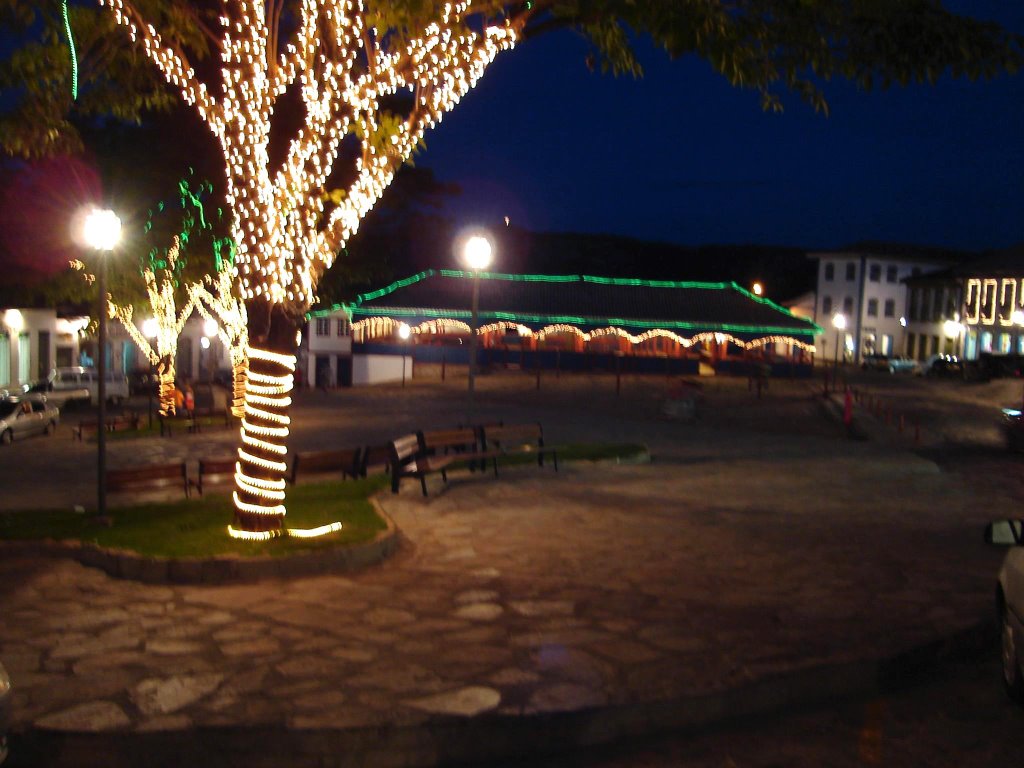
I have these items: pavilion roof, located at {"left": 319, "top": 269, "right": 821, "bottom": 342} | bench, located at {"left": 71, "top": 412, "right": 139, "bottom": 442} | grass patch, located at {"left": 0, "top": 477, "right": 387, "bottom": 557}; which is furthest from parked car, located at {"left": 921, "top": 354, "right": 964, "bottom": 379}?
grass patch, located at {"left": 0, "top": 477, "right": 387, "bottom": 557}

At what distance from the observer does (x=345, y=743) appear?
5.32 metres

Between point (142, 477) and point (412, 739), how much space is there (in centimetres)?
845

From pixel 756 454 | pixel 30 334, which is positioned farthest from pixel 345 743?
pixel 30 334

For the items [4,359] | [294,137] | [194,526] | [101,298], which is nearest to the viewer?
[294,137]

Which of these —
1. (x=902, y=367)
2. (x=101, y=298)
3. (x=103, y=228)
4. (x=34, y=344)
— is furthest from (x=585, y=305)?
(x=101, y=298)

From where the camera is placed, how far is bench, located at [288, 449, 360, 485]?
14.0 meters

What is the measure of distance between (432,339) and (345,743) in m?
55.0

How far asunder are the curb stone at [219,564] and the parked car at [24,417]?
1580 cm

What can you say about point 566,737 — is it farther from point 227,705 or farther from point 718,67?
point 718,67

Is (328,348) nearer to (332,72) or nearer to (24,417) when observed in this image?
(24,417)

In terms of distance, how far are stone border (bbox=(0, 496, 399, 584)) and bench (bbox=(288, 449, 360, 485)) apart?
4.48 metres

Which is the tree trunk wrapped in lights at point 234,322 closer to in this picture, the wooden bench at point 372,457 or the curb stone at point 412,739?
the wooden bench at point 372,457

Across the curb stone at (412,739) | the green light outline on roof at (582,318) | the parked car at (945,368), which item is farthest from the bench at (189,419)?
the parked car at (945,368)

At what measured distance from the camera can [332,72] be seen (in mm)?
9680
